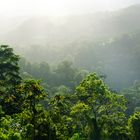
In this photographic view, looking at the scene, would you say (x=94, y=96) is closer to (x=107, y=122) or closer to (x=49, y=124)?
(x=107, y=122)

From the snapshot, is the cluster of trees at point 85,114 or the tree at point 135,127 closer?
the cluster of trees at point 85,114

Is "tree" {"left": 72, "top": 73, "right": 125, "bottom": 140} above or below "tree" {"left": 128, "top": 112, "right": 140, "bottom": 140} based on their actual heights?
above

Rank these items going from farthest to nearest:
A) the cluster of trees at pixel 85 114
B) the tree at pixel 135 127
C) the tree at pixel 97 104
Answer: the tree at pixel 97 104 < the tree at pixel 135 127 < the cluster of trees at pixel 85 114

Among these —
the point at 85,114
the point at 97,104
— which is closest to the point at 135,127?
the point at 97,104

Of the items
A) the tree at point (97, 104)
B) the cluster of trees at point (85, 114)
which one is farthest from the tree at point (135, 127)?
the tree at point (97, 104)

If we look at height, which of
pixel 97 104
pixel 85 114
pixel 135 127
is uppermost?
pixel 97 104

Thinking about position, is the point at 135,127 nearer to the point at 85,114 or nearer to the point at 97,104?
the point at 97,104

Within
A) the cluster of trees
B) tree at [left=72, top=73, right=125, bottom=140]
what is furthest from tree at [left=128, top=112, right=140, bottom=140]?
tree at [left=72, top=73, right=125, bottom=140]

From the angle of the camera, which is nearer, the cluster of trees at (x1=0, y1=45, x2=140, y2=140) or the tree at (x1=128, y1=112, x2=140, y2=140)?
the cluster of trees at (x1=0, y1=45, x2=140, y2=140)

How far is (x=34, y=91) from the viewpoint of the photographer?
36.3m

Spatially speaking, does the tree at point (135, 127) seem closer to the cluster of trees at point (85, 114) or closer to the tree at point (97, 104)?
the cluster of trees at point (85, 114)

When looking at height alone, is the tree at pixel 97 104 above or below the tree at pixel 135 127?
above

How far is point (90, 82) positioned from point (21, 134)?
626 inches

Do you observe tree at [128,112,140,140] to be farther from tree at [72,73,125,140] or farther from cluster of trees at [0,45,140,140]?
tree at [72,73,125,140]
